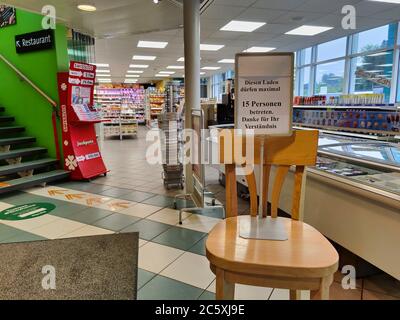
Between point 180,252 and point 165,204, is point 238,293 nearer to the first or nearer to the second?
point 180,252

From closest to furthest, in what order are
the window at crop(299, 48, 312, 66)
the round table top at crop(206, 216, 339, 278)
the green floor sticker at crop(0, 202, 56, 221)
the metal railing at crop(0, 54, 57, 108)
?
the round table top at crop(206, 216, 339, 278), the green floor sticker at crop(0, 202, 56, 221), the metal railing at crop(0, 54, 57, 108), the window at crop(299, 48, 312, 66)

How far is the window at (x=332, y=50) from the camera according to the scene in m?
9.11

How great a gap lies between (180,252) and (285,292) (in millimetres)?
1002

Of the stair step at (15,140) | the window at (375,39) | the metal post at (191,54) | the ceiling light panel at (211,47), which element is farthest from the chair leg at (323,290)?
the ceiling light panel at (211,47)

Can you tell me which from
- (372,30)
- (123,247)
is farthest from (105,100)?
(123,247)

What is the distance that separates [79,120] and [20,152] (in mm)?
1214

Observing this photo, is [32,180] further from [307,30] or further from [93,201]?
[307,30]

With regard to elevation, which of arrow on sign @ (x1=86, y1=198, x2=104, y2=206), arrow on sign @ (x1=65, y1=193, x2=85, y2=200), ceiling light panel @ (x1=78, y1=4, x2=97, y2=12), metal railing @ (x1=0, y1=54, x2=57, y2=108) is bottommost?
arrow on sign @ (x1=86, y1=198, x2=104, y2=206)

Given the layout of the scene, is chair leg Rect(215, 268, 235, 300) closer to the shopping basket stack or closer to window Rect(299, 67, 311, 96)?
the shopping basket stack

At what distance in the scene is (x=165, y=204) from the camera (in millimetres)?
4070

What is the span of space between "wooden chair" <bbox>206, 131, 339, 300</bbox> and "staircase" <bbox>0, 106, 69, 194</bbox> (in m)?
4.14

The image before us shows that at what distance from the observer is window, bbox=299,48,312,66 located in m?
10.8

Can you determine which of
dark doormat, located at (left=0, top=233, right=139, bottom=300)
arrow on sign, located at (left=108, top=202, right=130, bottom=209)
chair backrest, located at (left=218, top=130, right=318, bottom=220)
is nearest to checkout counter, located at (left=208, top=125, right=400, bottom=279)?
chair backrest, located at (left=218, top=130, right=318, bottom=220)

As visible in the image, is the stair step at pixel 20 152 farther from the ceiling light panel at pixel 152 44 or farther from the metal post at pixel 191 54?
the ceiling light panel at pixel 152 44
